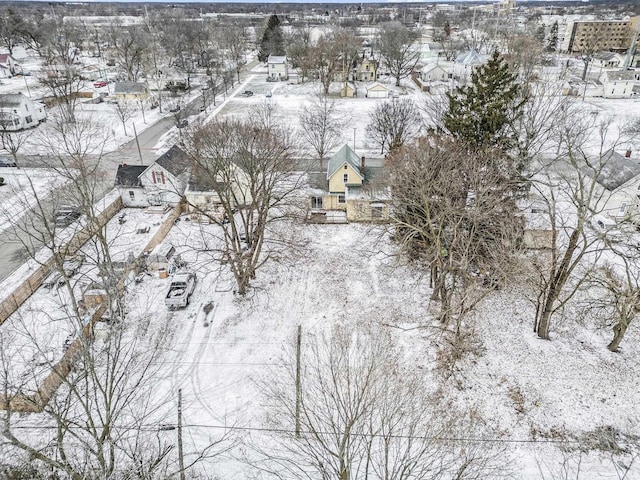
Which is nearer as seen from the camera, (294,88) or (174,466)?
(174,466)

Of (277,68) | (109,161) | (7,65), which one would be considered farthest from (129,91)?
(7,65)

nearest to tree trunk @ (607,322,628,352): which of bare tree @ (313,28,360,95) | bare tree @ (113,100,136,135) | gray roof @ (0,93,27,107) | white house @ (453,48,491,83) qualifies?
bare tree @ (113,100,136,135)

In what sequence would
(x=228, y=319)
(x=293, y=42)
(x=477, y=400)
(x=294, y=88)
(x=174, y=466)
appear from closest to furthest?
(x=174, y=466)
(x=477, y=400)
(x=228, y=319)
(x=294, y=88)
(x=293, y=42)

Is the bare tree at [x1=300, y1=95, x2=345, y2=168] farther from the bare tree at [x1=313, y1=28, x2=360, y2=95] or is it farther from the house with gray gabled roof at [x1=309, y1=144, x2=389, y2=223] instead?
the bare tree at [x1=313, y1=28, x2=360, y2=95]

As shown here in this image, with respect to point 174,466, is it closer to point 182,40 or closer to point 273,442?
point 273,442

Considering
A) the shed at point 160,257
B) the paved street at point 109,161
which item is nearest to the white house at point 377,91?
the paved street at point 109,161

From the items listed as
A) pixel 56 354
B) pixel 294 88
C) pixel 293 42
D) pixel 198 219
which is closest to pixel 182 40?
pixel 293 42

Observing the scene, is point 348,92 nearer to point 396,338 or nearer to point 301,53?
point 301,53
